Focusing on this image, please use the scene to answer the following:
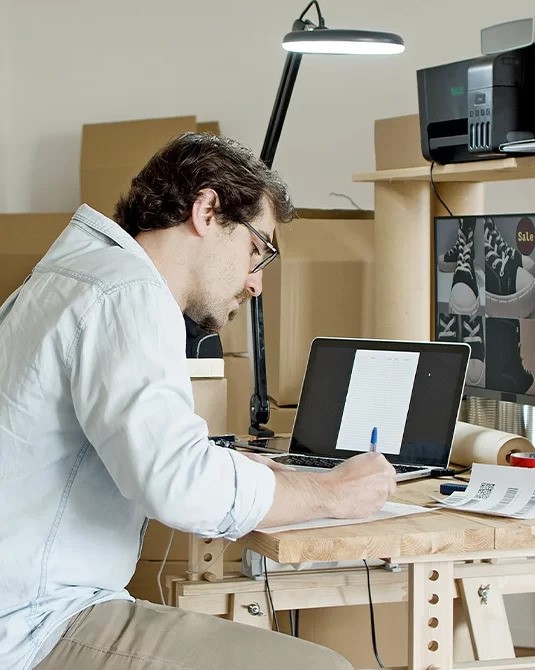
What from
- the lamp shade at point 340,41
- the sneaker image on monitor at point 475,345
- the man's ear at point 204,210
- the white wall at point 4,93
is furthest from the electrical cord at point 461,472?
the white wall at point 4,93

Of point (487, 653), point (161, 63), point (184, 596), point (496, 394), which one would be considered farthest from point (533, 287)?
point (161, 63)

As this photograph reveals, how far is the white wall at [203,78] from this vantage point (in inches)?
135

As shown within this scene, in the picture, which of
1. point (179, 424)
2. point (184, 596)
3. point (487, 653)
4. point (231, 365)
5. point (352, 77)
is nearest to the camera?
point (179, 424)

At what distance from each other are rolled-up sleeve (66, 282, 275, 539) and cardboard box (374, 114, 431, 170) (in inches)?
52.3

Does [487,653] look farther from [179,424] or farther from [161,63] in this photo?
[161,63]

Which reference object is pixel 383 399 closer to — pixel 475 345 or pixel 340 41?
pixel 475 345

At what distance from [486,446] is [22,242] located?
5.67 ft

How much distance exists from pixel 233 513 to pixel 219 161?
1.86 feet

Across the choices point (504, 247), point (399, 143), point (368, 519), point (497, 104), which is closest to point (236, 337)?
point (399, 143)

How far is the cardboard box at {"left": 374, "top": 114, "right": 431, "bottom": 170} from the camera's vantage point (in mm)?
2564

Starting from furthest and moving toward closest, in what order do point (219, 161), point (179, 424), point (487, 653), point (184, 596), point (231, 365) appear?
point (231, 365) → point (487, 653) → point (184, 596) → point (219, 161) → point (179, 424)

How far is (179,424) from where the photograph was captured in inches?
51.7

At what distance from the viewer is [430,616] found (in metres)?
1.57

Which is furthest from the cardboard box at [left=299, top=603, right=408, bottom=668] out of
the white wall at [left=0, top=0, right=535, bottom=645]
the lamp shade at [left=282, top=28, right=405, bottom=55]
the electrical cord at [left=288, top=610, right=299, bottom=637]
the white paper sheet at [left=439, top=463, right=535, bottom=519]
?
the white wall at [left=0, top=0, right=535, bottom=645]
